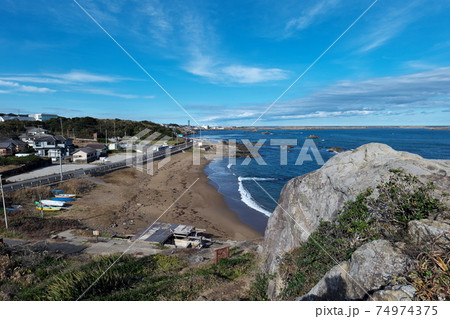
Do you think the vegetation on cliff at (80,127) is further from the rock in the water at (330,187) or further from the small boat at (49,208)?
the rock in the water at (330,187)

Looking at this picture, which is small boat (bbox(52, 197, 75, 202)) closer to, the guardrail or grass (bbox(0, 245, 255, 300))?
the guardrail

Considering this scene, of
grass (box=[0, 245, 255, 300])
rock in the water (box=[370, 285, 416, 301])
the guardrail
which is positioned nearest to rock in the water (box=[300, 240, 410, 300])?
rock in the water (box=[370, 285, 416, 301])

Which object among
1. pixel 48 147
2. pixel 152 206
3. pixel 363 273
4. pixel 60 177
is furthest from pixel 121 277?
pixel 48 147

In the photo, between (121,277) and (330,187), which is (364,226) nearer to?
(330,187)

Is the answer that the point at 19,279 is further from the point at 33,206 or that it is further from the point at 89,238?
the point at 33,206
